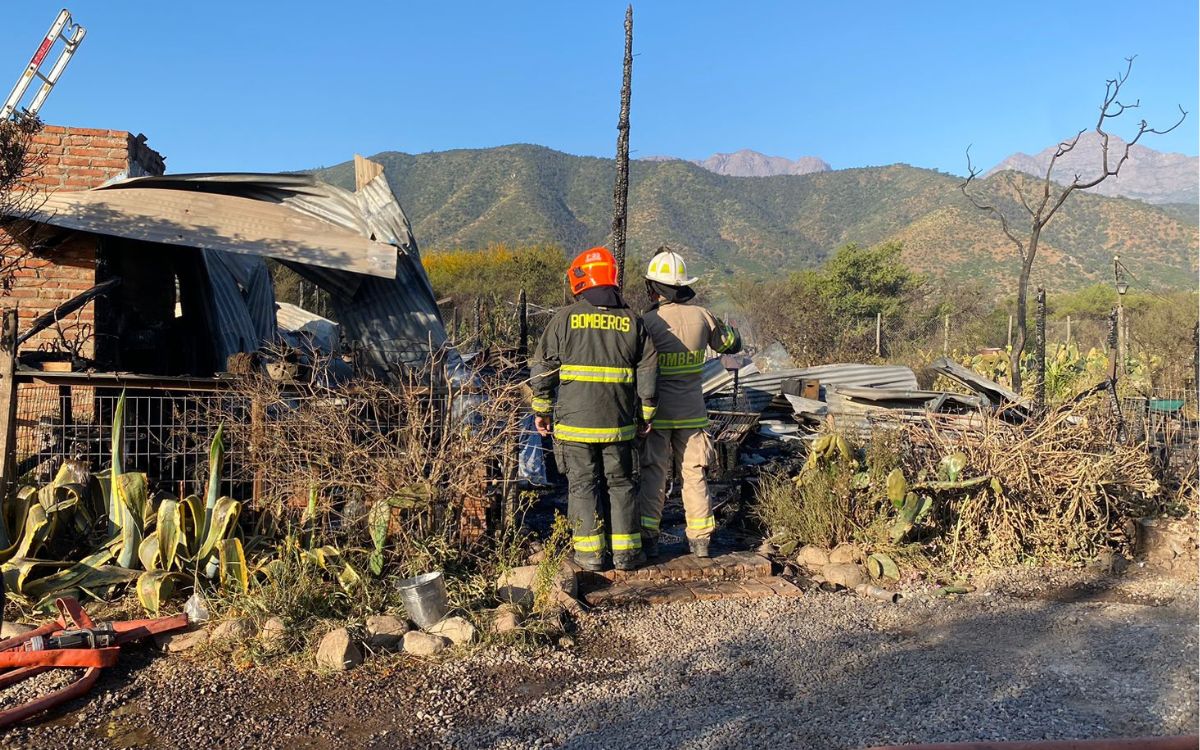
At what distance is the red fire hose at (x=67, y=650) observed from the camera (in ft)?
13.3

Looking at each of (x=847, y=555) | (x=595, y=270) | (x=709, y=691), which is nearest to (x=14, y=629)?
(x=709, y=691)

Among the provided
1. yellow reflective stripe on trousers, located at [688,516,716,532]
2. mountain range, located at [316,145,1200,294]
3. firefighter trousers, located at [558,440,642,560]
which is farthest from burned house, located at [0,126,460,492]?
mountain range, located at [316,145,1200,294]

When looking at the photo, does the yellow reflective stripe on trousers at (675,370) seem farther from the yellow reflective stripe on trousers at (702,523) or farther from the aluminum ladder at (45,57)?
the aluminum ladder at (45,57)

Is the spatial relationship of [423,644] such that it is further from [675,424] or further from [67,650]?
[675,424]

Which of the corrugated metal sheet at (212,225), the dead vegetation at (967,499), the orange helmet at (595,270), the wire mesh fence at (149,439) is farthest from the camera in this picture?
the corrugated metal sheet at (212,225)

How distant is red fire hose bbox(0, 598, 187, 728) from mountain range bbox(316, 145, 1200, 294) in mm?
50877

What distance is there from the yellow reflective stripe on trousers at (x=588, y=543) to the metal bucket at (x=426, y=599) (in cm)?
114

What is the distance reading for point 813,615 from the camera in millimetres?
5398

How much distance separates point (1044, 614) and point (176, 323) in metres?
8.53

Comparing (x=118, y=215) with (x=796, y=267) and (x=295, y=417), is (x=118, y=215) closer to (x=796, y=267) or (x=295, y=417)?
(x=295, y=417)

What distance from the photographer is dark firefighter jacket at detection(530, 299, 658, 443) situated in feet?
19.0

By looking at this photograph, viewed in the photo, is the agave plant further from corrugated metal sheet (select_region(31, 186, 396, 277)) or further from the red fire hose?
corrugated metal sheet (select_region(31, 186, 396, 277))

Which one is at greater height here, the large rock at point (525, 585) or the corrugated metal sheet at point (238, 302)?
the corrugated metal sheet at point (238, 302)

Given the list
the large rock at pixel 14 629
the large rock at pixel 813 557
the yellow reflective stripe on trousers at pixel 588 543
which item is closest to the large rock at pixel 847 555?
the large rock at pixel 813 557
